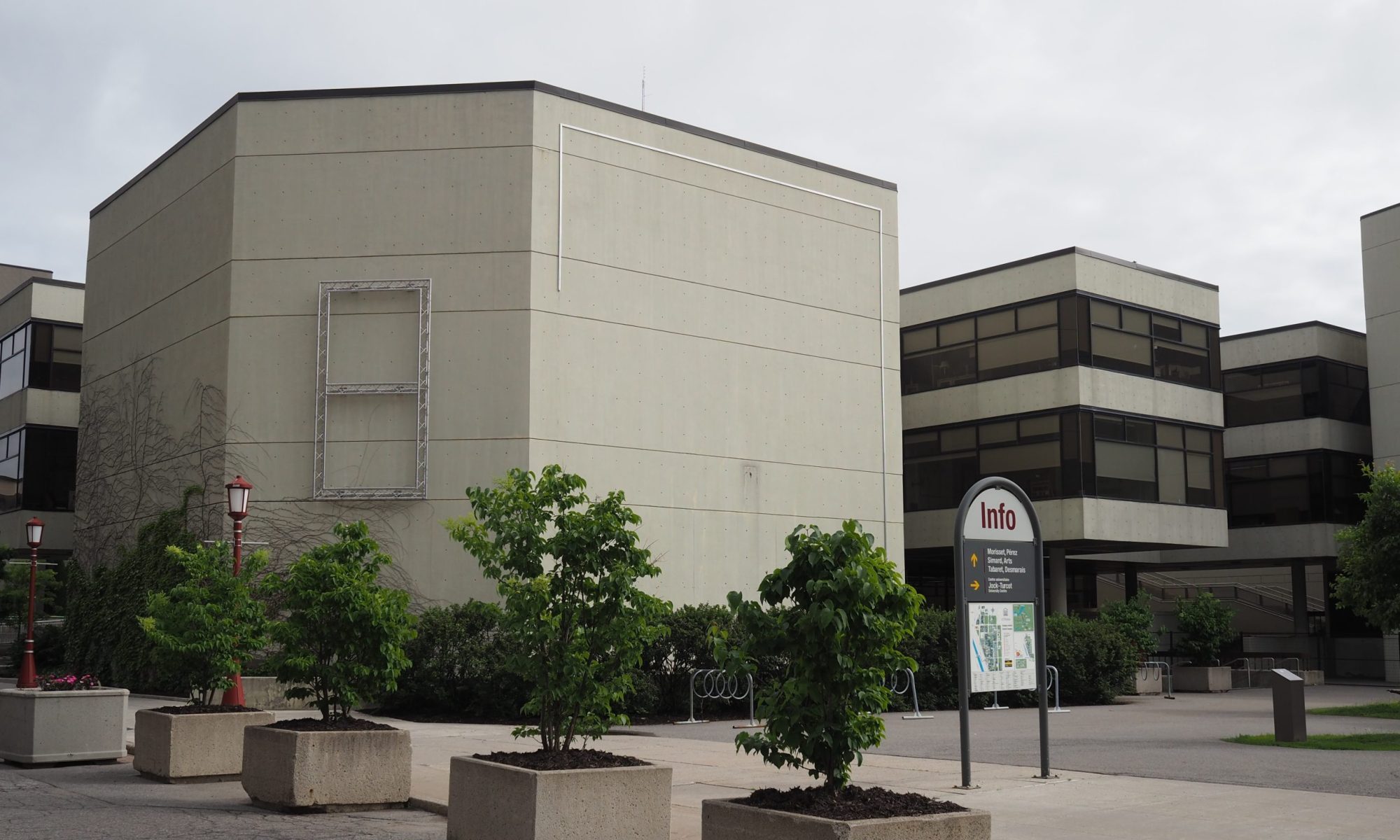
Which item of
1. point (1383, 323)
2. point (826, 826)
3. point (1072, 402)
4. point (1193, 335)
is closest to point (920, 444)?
point (1072, 402)

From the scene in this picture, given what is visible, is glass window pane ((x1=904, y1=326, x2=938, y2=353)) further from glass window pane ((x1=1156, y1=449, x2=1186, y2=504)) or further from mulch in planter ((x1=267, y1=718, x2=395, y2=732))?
mulch in planter ((x1=267, y1=718, x2=395, y2=732))

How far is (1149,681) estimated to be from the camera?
3369cm

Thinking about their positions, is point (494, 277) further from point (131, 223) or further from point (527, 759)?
point (527, 759)

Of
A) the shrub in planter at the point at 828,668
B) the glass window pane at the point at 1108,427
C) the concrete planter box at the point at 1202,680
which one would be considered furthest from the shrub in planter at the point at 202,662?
the concrete planter box at the point at 1202,680

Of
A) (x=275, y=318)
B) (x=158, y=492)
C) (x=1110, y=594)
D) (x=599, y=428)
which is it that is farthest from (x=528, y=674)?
(x=1110, y=594)

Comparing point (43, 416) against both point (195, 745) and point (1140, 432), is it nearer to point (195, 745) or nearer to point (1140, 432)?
point (195, 745)

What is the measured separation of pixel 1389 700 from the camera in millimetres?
29953

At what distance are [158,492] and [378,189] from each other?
9299 mm

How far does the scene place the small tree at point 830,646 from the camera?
7414 millimetres

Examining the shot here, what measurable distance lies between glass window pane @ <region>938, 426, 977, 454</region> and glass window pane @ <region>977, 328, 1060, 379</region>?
1.71 metres

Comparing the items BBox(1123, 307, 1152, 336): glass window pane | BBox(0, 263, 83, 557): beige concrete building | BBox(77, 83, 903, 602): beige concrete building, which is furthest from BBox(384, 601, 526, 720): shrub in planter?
BBox(0, 263, 83, 557): beige concrete building

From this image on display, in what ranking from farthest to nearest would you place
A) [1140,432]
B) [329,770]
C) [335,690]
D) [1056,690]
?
1. [1140,432]
2. [1056,690]
3. [335,690]
4. [329,770]

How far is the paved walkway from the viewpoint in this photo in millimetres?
10391

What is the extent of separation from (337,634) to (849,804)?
6449 millimetres
